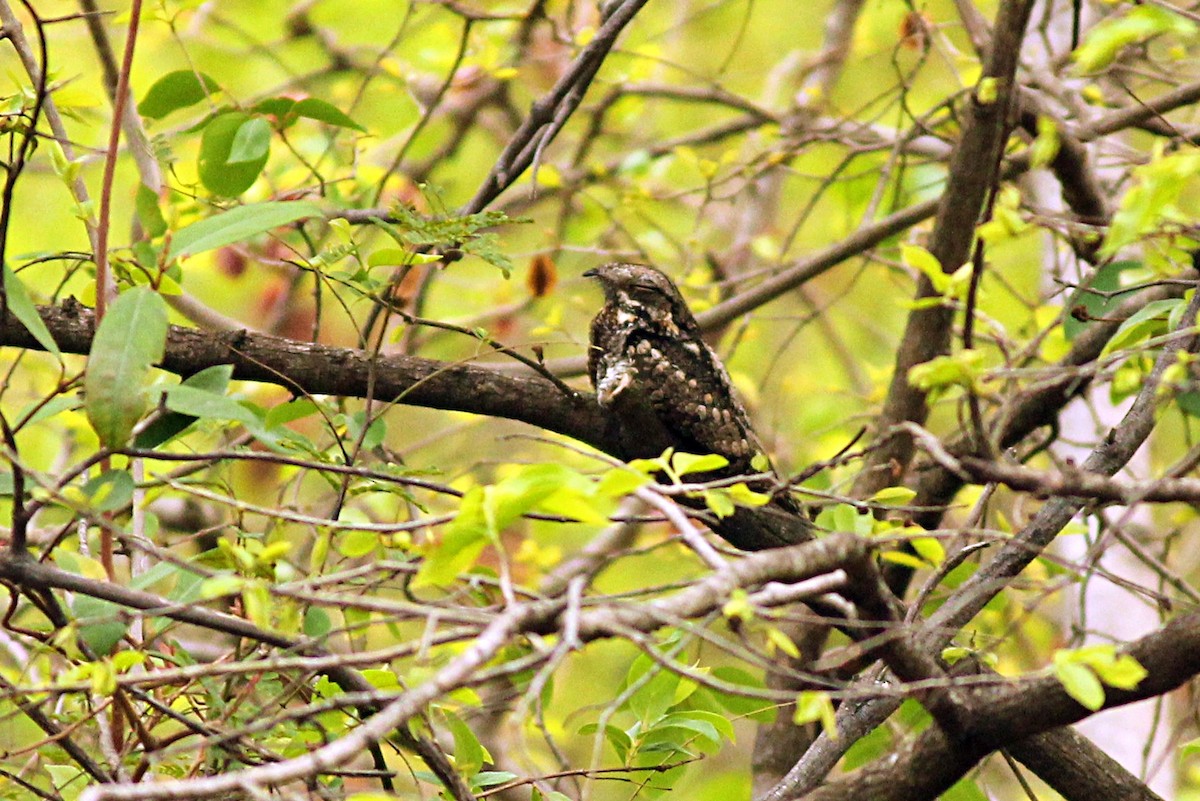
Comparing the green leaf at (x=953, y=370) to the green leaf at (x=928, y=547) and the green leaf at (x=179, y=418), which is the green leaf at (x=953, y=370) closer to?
the green leaf at (x=928, y=547)

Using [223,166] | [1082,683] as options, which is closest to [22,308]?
[223,166]

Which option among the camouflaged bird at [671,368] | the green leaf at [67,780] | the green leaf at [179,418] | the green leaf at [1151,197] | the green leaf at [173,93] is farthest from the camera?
the camouflaged bird at [671,368]

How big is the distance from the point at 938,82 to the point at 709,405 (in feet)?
14.9

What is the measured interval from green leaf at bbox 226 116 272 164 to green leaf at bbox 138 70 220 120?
31cm

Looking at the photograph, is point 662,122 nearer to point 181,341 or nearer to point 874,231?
point 874,231

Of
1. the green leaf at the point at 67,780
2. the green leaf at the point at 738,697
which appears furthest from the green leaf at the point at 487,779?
the green leaf at the point at 67,780

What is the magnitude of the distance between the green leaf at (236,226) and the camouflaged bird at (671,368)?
1.18 metres

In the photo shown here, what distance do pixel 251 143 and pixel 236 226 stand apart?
0.78 m

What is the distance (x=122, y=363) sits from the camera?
1486mm

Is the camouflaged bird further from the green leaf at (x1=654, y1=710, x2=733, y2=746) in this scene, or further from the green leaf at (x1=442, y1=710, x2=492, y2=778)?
the green leaf at (x1=442, y1=710, x2=492, y2=778)

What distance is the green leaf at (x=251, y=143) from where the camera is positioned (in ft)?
7.59

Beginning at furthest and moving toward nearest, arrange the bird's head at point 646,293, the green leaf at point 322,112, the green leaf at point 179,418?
the bird's head at point 646,293, the green leaf at point 322,112, the green leaf at point 179,418

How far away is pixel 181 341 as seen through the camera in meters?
2.30

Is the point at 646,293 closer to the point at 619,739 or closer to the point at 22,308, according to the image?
the point at 619,739
